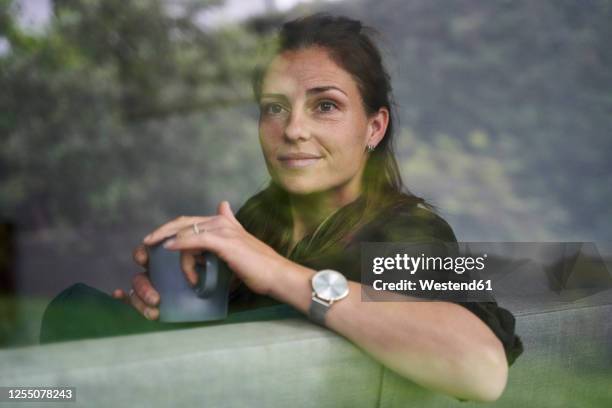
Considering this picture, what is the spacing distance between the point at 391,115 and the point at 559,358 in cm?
50

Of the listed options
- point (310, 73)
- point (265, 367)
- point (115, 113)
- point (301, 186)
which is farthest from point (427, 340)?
point (115, 113)

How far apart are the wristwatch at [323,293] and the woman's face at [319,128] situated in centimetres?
28

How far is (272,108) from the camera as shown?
1371 mm

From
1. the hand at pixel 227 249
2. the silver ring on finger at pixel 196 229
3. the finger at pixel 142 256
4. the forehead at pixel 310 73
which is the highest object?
the forehead at pixel 310 73

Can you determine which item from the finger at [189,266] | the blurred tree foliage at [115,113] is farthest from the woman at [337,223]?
the blurred tree foliage at [115,113]

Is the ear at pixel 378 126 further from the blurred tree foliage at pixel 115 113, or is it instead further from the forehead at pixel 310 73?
the blurred tree foliage at pixel 115 113

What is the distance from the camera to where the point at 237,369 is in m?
0.93

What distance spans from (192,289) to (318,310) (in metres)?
0.17

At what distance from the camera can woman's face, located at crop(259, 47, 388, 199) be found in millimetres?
1274

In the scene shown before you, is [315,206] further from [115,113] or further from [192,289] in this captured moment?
[115,113]

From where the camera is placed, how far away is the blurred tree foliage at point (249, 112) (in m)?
1.44

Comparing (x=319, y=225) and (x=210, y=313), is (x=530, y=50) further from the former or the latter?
(x=210, y=313)

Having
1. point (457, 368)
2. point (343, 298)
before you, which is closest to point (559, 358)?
point (457, 368)

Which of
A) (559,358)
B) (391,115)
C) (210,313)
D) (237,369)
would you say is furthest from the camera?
(391,115)
